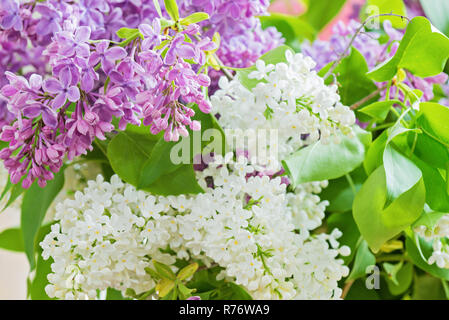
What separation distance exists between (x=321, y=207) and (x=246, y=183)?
7 cm

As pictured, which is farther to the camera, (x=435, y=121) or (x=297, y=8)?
(x=297, y=8)

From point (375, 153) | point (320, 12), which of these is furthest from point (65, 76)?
point (320, 12)

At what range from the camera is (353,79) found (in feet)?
1.48

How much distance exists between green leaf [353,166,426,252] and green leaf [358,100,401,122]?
57 mm

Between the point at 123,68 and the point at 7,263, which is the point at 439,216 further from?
the point at 7,263

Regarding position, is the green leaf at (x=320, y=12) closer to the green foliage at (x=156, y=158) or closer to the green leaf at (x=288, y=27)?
the green leaf at (x=288, y=27)

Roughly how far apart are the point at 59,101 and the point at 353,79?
0.82 ft

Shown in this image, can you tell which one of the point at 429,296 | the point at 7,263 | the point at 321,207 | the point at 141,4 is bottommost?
the point at 7,263

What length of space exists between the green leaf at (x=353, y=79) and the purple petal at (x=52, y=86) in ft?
0.71

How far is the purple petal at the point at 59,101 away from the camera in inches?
12.2

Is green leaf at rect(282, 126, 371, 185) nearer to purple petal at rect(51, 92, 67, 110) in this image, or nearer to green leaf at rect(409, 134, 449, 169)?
green leaf at rect(409, 134, 449, 169)

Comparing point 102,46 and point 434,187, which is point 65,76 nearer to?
point 102,46

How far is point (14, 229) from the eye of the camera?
56cm

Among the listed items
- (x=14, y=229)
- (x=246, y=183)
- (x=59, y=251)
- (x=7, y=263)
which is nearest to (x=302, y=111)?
(x=246, y=183)
